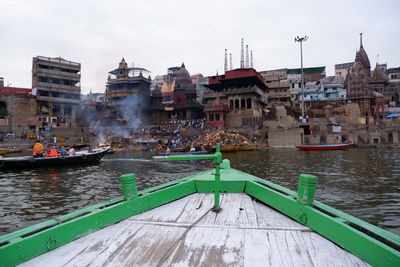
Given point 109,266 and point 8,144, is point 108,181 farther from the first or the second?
point 8,144

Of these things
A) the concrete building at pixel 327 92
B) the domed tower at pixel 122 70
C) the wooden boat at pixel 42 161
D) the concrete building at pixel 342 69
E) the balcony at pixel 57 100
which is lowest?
the wooden boat at pixel 42 161

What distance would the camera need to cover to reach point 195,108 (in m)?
60.5

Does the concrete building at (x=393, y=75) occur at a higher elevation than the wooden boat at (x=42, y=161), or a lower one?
higher

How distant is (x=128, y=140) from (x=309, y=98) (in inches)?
1678

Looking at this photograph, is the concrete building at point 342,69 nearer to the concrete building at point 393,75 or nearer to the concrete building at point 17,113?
the concrete building at point 393,75

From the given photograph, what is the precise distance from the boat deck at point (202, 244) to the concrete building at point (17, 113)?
55.9 meters

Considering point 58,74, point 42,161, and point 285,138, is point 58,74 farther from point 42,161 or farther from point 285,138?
point 285,138

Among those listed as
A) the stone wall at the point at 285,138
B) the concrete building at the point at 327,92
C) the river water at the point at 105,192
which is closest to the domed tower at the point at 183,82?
the stone wall at the point at 285,138

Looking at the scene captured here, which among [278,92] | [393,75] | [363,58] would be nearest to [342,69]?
[363,58]

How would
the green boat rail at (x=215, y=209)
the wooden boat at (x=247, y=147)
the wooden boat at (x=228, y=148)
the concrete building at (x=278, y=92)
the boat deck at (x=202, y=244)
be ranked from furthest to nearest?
the concrete building at (x=278, y=92), the wooden boat at (x=247, y=147), the wooden boat at (x=228, y=148), the boat deck at (x=202, y=244), the green boat rail at (x=215, y=209)

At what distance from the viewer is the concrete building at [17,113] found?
49.3m

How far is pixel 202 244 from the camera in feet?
11.0

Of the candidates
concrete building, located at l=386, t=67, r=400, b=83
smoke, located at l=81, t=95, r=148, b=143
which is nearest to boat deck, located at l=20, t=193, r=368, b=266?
smoke, located at l=81, t=95, r=148, b=143

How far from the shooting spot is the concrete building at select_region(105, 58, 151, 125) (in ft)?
201
